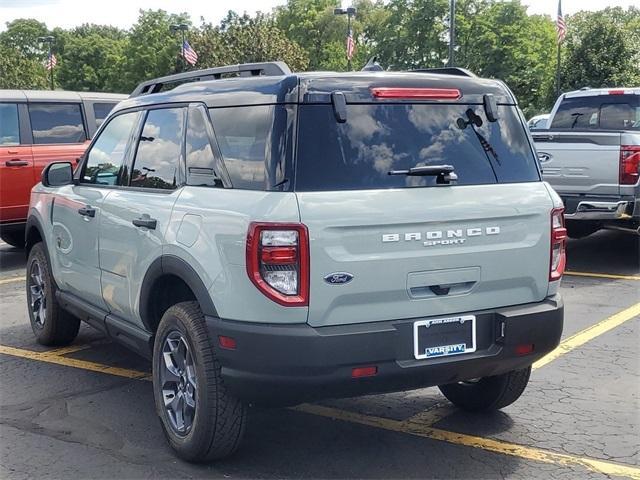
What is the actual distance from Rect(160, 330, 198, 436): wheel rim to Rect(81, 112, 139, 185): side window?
1.26 meters

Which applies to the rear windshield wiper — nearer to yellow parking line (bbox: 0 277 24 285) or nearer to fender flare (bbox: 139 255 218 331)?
fender flare (bbox: 139 255 218 331)

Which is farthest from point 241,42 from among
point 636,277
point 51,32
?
point 51,32

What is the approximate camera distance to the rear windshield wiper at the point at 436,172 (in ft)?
11.8

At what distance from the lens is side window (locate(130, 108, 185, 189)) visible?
4211mm

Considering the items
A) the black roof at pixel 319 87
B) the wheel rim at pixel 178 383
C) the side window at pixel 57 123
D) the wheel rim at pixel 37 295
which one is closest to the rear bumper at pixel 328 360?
the wheel rim at pixel 178 383

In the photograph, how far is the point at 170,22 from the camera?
208 ft

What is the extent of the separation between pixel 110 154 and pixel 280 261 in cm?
222

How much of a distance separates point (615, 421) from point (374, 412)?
138 cm

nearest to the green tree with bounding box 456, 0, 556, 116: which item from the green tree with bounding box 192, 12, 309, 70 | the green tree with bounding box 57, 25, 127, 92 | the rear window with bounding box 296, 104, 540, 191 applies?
the green tree with bounding box 192, 12, 309, 70

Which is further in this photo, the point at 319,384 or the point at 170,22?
the point at 170,22

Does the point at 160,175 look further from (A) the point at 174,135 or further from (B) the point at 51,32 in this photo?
(B) the point at 51,32

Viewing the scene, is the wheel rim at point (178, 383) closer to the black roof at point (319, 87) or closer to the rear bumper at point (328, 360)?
the rear bumper at point (328, 360)

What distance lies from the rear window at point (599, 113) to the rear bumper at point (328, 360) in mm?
7887

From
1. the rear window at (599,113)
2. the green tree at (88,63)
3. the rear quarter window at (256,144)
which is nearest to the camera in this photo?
the rear quarter window at (256,144)
